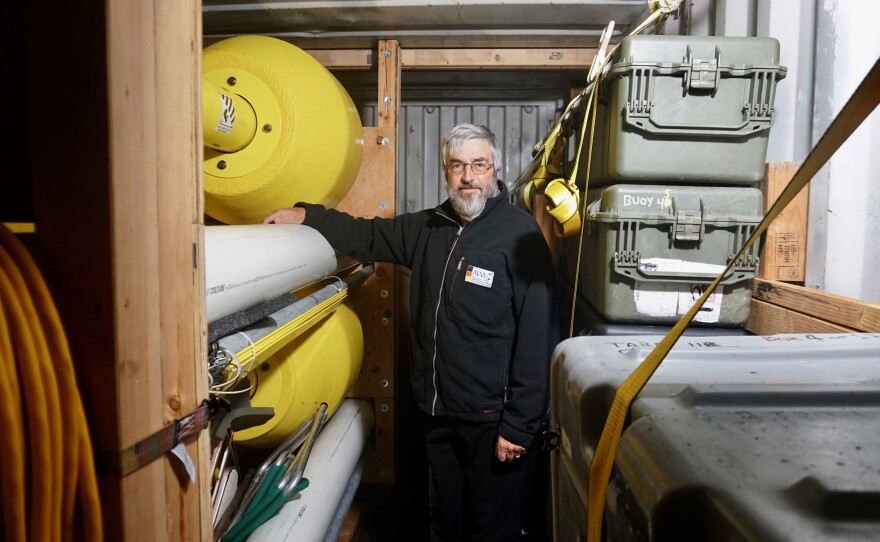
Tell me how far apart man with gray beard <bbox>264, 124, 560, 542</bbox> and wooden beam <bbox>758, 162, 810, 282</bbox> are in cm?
69

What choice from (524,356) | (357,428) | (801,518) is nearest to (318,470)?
(357,428)

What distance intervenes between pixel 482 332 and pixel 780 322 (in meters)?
0.91

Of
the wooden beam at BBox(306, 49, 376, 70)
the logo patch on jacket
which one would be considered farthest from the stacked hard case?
the wooden beam at BBox(306, 49, 376, 70)

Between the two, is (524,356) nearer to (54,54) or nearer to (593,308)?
(593,308)

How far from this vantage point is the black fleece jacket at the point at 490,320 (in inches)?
73.3

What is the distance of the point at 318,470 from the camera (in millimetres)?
1646

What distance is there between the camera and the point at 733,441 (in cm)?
45

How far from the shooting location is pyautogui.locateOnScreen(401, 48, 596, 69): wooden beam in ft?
7.91

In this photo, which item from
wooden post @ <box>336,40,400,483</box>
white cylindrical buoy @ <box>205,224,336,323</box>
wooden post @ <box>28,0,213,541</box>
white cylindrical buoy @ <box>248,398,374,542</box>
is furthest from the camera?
wooden post @ <box>336,40,400,483</box>

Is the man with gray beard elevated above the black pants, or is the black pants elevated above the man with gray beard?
the man with gray beard

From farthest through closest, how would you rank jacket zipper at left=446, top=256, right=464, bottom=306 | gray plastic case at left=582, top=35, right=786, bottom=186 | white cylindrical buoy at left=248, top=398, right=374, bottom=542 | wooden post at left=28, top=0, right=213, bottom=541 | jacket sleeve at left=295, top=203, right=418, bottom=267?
1. jacket zipper at left=446, top=256, right=464, bottom=306
2. jacket sleeve at left=295, top=203, right=418, bottom=267
3. gray plastic case at left=582, top=35, right=786, bottom=186
4. white cylindrical buoy at left=248, top=398, right=374, bottom=542
5. wooden post at left=28, top=0, right=213, bottom=541

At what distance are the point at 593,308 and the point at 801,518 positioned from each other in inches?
62.1

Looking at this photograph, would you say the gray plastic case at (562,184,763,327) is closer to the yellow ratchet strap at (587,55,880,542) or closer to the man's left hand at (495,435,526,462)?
the man's left hand at (495,435,526,462)

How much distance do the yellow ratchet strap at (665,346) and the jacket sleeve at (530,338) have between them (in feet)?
4.33
